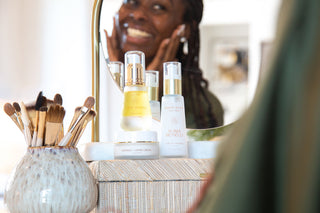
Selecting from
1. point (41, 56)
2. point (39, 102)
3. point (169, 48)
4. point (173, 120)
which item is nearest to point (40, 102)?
point (39, 102)

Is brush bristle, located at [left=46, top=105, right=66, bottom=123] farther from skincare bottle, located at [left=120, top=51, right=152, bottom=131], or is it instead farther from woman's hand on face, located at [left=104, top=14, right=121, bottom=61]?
woman's hand on face, located at [left=104, top=14, right=121, bottom=61]

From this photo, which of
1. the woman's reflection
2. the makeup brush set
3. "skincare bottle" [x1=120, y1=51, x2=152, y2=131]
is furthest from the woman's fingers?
the makeup brush set

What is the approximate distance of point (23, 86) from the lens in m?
1.20

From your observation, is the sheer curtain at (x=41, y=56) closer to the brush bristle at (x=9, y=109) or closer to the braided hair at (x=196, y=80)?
the braided hair at (x=196, y=80)

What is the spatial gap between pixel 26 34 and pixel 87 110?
658 mm

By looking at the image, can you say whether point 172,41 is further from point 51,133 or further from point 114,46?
point 51,133

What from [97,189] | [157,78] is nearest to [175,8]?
[157,78]

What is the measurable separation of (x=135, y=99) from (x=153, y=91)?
0.36 feet

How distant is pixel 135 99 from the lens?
0.75 metres

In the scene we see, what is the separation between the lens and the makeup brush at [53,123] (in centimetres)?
60

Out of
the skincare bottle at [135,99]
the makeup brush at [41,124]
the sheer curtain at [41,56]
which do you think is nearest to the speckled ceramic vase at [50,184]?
the makeup brush at [41,124]

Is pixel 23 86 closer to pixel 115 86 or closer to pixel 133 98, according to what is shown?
pixel 115 86

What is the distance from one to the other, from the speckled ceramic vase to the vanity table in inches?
1.3

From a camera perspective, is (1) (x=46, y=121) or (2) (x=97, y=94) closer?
(1) (x=46, y=121)
